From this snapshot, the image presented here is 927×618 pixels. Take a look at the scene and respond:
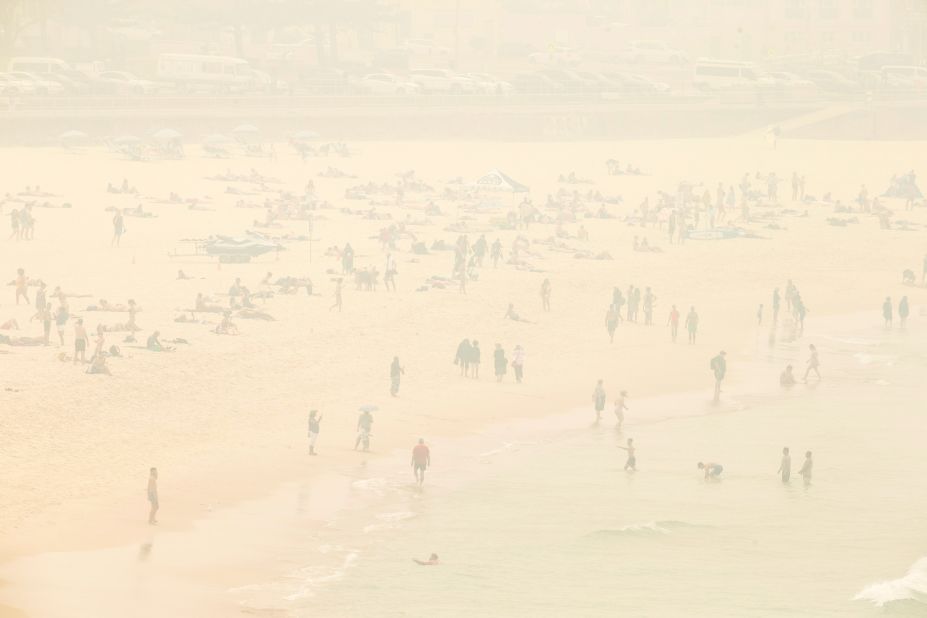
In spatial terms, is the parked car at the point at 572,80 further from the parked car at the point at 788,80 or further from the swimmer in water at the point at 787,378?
the swimmer in water at the point at 787,378

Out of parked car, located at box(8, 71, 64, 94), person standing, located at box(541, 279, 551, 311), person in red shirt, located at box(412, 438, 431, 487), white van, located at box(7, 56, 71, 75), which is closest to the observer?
person in red shirt, located at box(412, 438, 431, 487)

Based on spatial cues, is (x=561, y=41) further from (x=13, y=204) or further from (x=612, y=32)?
(x=13, y=204)

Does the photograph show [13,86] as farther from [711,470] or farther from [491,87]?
[711,470]

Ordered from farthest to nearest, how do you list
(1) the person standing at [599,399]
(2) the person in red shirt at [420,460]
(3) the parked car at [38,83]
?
(3) the parked car at [38,83] < (1) the person standing at [599,399] < (2) the person in red shirt at [420,460]

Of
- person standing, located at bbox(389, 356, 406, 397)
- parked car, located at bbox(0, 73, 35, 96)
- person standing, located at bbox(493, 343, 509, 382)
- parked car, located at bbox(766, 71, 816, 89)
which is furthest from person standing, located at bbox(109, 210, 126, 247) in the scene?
parked car, located at bbox(766, 71, 816, 89)

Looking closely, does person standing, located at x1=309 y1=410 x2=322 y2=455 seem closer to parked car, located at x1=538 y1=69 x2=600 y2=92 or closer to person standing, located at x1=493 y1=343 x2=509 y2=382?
person standing, located at x1=493 y1=343 x2=509 y2=382

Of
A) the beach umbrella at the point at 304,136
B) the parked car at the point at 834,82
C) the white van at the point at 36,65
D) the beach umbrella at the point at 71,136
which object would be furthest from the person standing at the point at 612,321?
the parked car at the point at 834,82

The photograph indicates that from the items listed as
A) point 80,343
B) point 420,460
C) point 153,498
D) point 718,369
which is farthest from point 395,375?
point 153,498
